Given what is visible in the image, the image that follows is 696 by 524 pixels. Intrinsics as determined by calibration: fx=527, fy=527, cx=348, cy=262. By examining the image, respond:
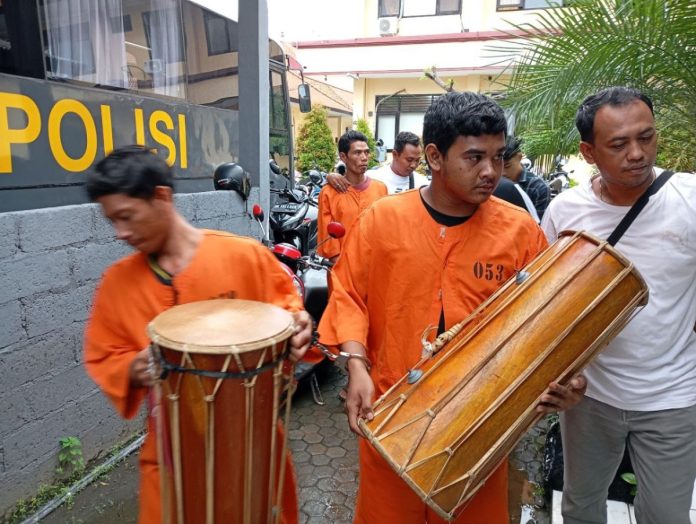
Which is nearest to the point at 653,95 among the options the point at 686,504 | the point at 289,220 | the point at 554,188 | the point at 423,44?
the point at 686,504

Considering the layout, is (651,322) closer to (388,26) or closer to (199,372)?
(199,372)

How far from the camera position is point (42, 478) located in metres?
2.82

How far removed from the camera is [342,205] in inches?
183

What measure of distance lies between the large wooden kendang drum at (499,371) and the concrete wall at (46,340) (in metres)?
1.99

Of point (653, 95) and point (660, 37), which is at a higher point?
point (660, 37)

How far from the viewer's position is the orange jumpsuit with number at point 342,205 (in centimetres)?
458

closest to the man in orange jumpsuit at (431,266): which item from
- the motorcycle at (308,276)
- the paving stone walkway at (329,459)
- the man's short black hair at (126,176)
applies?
the man's short black hair at (126,176)

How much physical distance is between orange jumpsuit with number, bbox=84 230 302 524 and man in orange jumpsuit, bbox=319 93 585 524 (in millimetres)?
427

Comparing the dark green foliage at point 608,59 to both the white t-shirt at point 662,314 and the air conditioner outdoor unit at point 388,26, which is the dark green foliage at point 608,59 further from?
the air conditioner outdoor unit at point 388,26

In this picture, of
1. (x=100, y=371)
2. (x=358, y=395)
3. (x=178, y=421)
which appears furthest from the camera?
(x=358, y=395)

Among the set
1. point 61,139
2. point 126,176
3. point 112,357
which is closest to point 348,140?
point 61,139

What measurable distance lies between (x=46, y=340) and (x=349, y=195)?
267 cm

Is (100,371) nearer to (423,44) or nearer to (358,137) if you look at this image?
(358,137)

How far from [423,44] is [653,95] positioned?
11.9 meters
